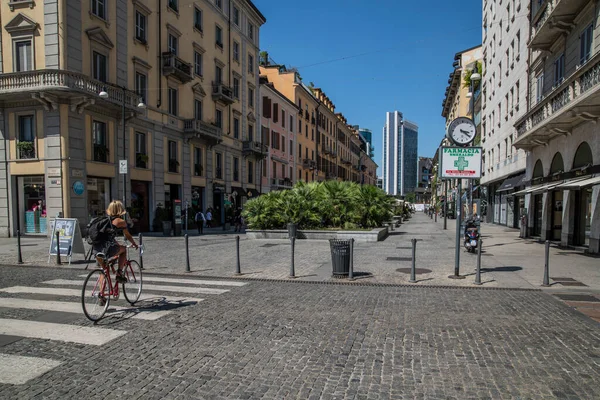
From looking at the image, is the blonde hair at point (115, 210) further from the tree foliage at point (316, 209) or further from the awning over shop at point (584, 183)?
the tree foliage at point (316, 209)

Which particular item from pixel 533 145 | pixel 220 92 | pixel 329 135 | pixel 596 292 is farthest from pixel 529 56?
pixel 329 135

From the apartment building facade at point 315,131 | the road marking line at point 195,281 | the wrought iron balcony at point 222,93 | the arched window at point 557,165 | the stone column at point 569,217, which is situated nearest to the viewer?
the road marking line at point 195,281

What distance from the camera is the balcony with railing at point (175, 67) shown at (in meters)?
27.2

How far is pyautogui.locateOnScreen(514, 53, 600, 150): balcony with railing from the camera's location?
39.9 feet

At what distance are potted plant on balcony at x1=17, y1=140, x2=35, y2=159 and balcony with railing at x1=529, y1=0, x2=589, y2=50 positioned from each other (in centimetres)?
2434

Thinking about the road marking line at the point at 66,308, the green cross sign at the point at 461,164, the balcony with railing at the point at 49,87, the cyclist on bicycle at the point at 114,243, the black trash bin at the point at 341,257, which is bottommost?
the road marking line at the point at 66,308

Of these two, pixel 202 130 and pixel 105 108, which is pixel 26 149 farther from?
pixel 202 130

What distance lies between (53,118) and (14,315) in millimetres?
16648

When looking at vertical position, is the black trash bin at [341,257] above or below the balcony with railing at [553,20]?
below

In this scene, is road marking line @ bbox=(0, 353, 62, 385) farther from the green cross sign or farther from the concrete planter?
the concrete planter

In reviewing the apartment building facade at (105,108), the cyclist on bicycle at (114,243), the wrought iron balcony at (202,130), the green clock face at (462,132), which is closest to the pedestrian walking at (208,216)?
the apartment building facade at (105,108)

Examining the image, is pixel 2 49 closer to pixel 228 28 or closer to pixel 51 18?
pixel 51 18

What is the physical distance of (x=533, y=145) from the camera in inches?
797

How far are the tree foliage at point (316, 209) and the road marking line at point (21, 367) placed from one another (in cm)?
1594
